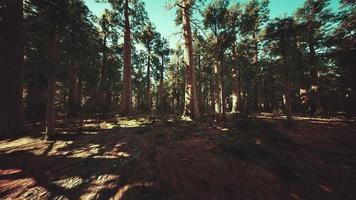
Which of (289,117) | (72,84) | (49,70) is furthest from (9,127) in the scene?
(289,117)

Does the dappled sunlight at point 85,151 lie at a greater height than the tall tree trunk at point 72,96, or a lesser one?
lesser

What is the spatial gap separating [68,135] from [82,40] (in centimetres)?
566

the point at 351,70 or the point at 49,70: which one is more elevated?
the point at 351,70

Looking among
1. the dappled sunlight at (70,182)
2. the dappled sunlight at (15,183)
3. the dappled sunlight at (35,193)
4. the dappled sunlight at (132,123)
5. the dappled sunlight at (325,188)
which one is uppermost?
the dappled sunlight at (132,123)

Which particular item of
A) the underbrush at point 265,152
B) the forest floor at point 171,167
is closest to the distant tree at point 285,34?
the forest floor at point 171,167

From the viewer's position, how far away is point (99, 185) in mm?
3773

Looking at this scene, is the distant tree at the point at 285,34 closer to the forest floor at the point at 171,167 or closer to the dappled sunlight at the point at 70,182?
the forest floor at the point at 171,167

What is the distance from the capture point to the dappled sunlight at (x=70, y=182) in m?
3.82

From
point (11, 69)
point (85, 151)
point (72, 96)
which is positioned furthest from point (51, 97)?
point (72, 96)

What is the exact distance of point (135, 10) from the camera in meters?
13.8

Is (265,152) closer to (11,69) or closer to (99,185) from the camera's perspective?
(99,185)

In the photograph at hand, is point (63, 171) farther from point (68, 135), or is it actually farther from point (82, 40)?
point (82, 40)

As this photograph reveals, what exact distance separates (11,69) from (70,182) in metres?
7.25

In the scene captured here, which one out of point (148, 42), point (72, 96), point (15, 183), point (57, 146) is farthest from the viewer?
point (148, 42)
